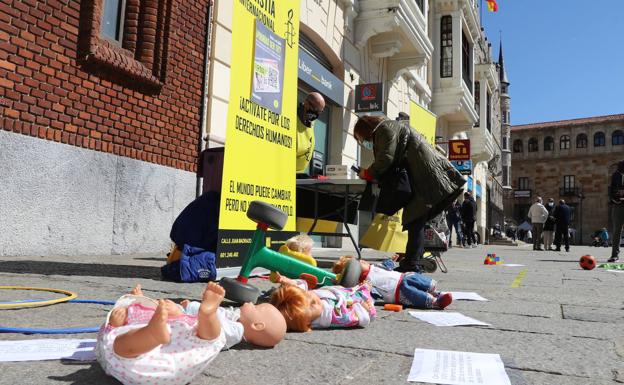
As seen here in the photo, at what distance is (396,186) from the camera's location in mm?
4465

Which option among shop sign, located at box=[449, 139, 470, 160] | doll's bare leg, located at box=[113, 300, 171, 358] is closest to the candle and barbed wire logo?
doll's bare leg, located at box=[113, 300, 171, 358]

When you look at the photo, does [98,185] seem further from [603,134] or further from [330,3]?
[603,134]

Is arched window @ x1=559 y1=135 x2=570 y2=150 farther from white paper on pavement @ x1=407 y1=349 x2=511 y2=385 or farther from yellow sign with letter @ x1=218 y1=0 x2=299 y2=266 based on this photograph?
white paper on pavement @ x1=407 y1=349 x2=511 y2=385

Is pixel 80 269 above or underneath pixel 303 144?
underneath

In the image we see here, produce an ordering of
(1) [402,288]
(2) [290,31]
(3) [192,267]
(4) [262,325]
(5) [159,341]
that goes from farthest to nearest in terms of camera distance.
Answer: (2) [290,31] < (3) [192,267] < (1) [402,288] < (4) [262,325] < (5) [159,341]

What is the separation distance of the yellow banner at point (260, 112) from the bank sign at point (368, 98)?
6.52m

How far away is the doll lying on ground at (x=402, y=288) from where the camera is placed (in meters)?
2.91

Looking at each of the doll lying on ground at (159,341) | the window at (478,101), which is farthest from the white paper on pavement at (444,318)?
the window at (478,101)

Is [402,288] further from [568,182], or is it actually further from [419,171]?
[568,182]

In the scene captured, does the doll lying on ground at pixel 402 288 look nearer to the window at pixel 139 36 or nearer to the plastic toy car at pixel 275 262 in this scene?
the plastic toy car at pixel 275 262

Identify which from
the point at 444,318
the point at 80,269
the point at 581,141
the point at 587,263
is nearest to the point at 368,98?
the point at 587,263

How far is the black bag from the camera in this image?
14.6 ft

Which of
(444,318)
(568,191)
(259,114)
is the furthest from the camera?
(568,191)

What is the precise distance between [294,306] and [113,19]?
16.9ft
